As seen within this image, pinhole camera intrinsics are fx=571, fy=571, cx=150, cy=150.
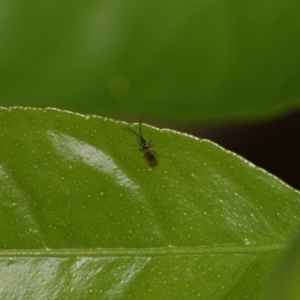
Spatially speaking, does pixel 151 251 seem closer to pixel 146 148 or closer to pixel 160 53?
pixel 146 148

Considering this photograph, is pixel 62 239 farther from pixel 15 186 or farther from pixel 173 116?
pixel 173 116

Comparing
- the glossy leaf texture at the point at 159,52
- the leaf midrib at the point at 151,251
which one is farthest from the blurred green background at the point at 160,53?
the leaf midrib at the point at 151,251

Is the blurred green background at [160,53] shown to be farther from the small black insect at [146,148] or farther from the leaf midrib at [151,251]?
the leaf midrib at [151,251]

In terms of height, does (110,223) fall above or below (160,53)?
below

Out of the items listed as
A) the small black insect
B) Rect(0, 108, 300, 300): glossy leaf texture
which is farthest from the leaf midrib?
the small black insect

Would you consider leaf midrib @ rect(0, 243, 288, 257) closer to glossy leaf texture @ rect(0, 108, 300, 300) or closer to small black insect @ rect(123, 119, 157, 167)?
glossy leaf texture @ rect(0, 108, 300, 300)

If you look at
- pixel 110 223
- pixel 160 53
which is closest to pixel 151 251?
pixel 110 223

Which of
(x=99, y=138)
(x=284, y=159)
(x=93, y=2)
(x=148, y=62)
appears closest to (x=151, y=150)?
(x=99, y=138)
